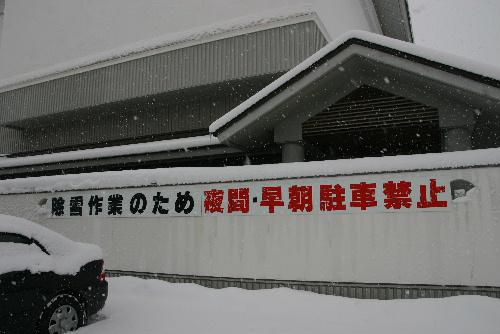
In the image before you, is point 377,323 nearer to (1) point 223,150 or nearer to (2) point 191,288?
(2) point 191,288

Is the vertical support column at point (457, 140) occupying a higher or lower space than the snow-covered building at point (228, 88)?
lower

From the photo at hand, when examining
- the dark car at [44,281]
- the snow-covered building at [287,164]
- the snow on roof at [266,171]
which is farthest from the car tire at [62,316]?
the snow on roof at [266,171]

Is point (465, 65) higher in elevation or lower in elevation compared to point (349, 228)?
higher

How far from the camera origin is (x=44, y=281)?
5035 mm

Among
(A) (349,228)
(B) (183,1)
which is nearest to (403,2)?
(B) (183,1)

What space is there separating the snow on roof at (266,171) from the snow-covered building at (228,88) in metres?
1.45

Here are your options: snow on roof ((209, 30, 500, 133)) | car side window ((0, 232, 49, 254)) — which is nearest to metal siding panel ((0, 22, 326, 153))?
snow on roof ((209, 30, 500, 133))

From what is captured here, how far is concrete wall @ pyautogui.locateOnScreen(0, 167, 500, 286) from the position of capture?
6.15 m

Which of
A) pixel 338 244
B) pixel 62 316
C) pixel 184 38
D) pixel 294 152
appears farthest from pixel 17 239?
pixel 184 38

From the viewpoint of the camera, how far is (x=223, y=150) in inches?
447

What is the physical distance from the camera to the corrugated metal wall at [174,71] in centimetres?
1225

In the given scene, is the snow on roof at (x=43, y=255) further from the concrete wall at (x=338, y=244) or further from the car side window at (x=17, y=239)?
the concrete wall at (x=338, y=244)

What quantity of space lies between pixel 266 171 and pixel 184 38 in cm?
837

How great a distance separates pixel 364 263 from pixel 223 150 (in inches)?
228
